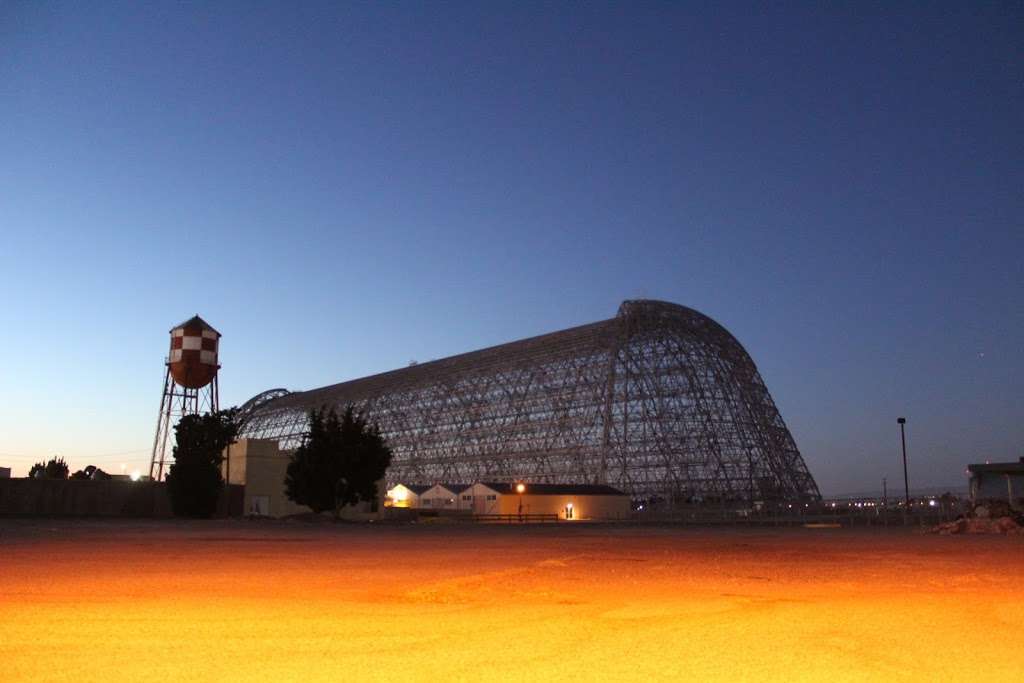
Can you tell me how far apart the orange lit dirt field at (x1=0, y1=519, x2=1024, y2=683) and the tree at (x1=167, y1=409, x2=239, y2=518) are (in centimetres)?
3495

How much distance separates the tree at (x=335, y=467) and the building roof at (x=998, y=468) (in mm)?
33341

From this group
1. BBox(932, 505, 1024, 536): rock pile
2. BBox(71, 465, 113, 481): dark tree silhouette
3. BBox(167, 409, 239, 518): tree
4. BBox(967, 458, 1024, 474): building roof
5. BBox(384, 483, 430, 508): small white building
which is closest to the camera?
BBox(932, 505, 1024, 536): rock pile

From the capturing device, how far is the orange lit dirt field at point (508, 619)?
7.73 meters

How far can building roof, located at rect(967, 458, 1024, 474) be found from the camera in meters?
45.4

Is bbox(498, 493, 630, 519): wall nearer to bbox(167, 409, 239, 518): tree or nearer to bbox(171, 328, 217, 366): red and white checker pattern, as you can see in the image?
bbox(167, 409, 239, 518): tree

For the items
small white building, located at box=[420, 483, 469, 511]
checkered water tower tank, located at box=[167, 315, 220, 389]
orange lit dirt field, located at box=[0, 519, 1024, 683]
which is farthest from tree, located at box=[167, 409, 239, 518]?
orange lit dirt field, located at box=[0, 519, 1024, 683]

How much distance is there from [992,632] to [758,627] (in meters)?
2.49

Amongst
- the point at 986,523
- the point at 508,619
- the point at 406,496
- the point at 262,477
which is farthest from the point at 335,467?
the point at 508,619

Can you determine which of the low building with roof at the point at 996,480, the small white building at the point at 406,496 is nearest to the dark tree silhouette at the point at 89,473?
the small white building at the point at 406,496

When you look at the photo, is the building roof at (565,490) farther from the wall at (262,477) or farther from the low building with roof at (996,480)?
the low building with roof at (996,480)

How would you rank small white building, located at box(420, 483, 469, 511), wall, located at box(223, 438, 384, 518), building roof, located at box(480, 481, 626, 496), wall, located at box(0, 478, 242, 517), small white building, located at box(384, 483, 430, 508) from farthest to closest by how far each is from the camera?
1. small white building, located at box(384, 483, 430, 508)
2. small white building, located at box(420, 483, 469, 511)
3. building roof, located at box(480, 481, 626, 496)
4. wall, located at box(223, 438, 384, 518)
5. wall, located at box(0, 478, 242, 517)

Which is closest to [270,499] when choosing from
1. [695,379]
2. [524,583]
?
[695,379]

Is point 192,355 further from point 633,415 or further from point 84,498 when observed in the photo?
point 633,415

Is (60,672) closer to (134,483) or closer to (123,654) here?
(123,654)
